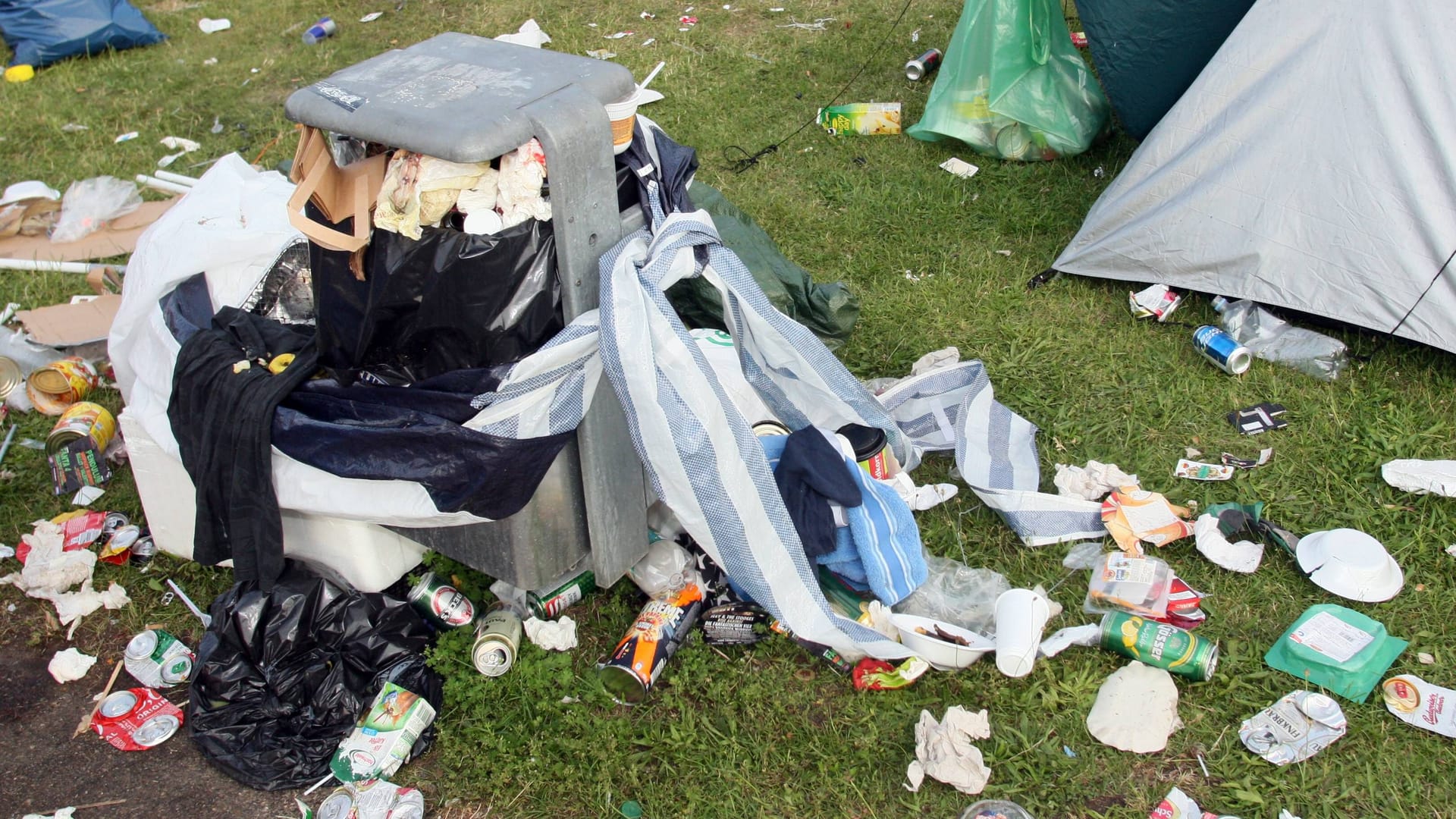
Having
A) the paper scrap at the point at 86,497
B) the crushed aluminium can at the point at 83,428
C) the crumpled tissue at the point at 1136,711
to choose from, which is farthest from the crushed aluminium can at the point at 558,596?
the crushed aluminium can at the point at 83,428

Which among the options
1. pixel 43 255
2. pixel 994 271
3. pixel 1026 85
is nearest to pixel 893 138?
pixel 1026 85

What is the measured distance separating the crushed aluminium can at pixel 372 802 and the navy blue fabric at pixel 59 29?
220 inches

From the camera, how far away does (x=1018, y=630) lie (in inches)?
97.2

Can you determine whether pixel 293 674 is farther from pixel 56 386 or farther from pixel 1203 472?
pixel 1203 472

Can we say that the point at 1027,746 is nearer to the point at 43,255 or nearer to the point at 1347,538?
the point at 1347,538

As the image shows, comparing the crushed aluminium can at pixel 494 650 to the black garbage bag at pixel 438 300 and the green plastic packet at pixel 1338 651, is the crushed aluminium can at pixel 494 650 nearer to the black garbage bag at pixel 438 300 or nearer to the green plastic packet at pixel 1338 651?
the black garbage bag at pixel 438 300

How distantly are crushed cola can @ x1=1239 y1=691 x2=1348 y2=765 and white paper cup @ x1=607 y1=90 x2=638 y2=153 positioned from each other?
188 centimetres

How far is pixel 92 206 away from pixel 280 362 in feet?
9.22

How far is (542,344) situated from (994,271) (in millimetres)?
2248

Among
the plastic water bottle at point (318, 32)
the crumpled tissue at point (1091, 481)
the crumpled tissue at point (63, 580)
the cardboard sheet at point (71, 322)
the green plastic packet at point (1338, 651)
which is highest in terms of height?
the green plastic packet at point (1338, 651)

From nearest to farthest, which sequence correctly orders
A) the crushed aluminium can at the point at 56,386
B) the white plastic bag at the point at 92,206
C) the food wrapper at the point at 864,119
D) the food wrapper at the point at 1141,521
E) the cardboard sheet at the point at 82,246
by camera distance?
the food wrapper at the point at 1141,521
the crushed aluminium can at the point at 56,386
the cardboard sheet at the point at 82,246
the white plastic bag at the point at 92,206
the food wrapper at the point at 864,119

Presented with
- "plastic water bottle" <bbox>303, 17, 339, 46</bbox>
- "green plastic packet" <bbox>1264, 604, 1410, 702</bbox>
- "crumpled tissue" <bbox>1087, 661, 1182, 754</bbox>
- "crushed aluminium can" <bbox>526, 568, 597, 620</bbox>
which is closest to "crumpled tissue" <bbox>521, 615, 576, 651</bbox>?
"crushed aluminium can" <bbox>526, 568, 597, 620</bbox>

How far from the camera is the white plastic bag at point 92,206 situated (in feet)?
14.9

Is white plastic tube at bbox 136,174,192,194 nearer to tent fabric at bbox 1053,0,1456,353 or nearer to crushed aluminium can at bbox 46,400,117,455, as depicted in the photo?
crushed aluminium can at bbox 46,400,117,455
